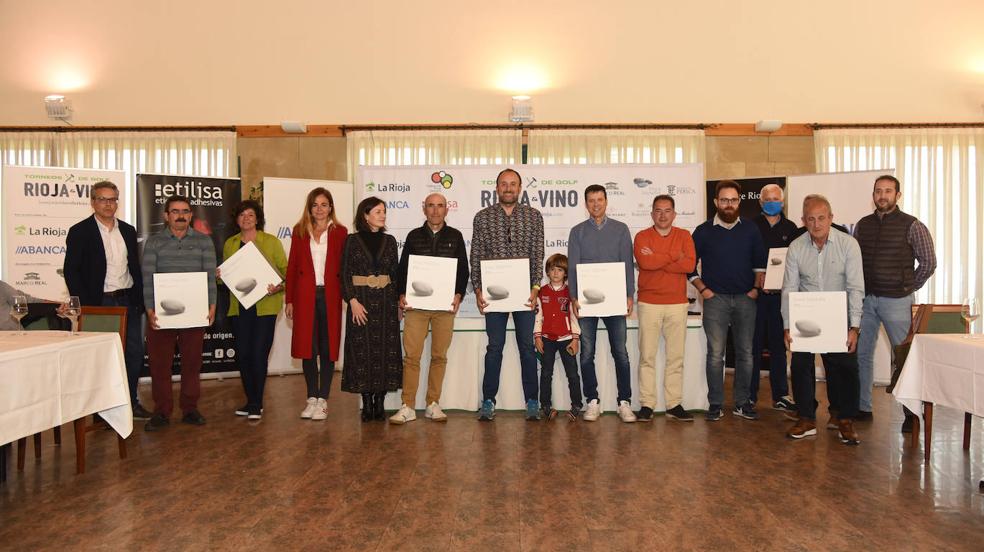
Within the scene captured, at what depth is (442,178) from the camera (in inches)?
245

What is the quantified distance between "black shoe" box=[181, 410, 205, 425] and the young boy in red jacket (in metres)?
2.28

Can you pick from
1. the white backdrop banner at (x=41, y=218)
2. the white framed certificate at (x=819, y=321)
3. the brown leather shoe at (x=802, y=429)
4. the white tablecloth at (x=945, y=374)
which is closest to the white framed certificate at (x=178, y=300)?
the white backdrop banner at (x=41, y=218)

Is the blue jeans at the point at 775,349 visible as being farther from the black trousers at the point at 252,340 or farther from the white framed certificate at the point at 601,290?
the black trousers at the point at 252,340

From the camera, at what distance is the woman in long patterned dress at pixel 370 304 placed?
15.2 ft

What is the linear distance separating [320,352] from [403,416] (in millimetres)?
749

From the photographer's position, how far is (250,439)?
4.37 meters

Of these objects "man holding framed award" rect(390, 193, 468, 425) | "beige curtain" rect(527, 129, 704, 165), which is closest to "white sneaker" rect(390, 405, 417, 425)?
"man holding framed award" rect(390, 193, 468, 425)

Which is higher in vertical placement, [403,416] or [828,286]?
[828,286]

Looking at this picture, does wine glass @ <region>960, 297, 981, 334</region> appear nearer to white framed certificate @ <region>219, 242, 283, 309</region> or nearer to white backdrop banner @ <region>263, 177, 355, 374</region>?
white framed certificate @ <region>219, 242, 283, 309</region>

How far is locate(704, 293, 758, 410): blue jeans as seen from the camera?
4754mm

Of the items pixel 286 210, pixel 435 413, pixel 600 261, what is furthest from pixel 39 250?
pixel 600 261

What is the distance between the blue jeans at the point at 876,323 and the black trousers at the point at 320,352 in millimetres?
3574

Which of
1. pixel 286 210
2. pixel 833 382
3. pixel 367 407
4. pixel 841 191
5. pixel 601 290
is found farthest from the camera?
pixel 286 210

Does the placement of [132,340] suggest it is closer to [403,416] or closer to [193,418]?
[193,418]
